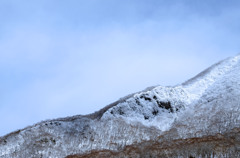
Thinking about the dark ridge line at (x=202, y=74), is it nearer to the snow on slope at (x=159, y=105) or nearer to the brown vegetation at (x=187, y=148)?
the snow on slope at (x=159, y=105)

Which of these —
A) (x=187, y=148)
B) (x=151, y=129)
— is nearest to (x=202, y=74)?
(x=151, y=129)

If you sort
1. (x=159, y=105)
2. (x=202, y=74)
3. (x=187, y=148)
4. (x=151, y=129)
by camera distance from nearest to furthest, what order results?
(x=187, y=148)
(x=151, y=129)
(x=159, y=105)
(x=202, y=74)

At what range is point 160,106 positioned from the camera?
51.9 meters

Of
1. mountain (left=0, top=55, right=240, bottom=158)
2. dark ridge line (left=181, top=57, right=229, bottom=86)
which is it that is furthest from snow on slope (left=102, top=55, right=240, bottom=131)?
dark ridge line (left=181, top=57, right=229, bottom=86)

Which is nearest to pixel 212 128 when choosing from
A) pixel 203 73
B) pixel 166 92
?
pixel 166 92

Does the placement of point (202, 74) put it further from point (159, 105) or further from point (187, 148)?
point (187, 148)

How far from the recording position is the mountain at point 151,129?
3856 cm

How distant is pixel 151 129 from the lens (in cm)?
4616

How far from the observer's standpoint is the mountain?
127 ft

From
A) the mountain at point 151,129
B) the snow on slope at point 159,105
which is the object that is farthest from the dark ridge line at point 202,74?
the mountain at point 151,129

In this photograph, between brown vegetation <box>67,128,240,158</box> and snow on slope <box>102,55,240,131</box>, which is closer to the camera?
brown vegetation <box>67,128,240,158</box>

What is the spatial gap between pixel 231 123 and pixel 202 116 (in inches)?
228

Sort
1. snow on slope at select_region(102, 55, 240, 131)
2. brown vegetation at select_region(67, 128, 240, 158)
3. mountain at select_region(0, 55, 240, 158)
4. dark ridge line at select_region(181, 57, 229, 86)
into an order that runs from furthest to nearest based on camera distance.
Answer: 1. dark ridge line at select_region(181, 57, 229, 86)
2. snow on slope at select_region(102, 55, 240, 131)
3. mountain at select_region(0, 55, 240, 158)
4. brown vegetation at select_region(67, 128, 240, 158)

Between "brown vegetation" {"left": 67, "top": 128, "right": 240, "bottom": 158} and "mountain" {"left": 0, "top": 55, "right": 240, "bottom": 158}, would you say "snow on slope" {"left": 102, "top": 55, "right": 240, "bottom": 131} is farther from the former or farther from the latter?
"brown vegetation" {"left": 67, "top": 128, "right": 240, "bottom": 158}
